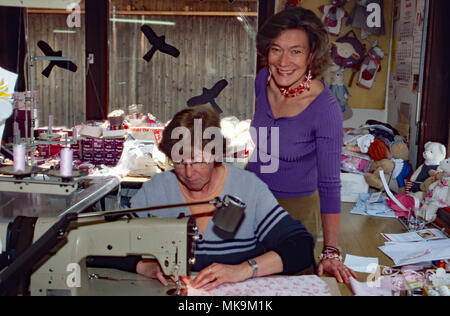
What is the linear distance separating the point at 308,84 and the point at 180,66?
2.34 meters

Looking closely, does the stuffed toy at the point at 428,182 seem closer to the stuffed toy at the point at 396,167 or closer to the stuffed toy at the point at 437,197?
the stuffed toy at the point at 437,197

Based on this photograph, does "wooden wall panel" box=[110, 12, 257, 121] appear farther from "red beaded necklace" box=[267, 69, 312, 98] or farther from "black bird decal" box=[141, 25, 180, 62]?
"red beaded necklace" box=[267, 69, 312, 98]

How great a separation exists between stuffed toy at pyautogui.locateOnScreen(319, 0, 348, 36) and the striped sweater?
2.59 m

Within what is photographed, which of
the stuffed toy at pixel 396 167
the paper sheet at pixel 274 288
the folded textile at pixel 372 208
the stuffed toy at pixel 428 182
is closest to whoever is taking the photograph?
the paper sheet at pixel 274 288

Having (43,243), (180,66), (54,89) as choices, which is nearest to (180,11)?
(180,66)

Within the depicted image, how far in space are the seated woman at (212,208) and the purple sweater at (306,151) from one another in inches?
9.1

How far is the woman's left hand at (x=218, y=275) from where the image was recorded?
5.16 feet

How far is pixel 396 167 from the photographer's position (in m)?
3.36

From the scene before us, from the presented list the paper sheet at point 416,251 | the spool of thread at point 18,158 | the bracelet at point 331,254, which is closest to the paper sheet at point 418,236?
the paper sheet at point 416,251

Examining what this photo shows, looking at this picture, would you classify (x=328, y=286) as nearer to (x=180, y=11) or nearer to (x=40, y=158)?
(x=40, y=158)

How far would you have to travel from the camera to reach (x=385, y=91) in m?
4.20

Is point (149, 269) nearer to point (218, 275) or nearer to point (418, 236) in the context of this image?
point (218, 275)

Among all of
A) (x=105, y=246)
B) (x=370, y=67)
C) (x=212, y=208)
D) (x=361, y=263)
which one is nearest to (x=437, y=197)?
(x=361, y=263)

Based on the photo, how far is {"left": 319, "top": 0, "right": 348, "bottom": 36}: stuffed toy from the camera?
4.07 meters
